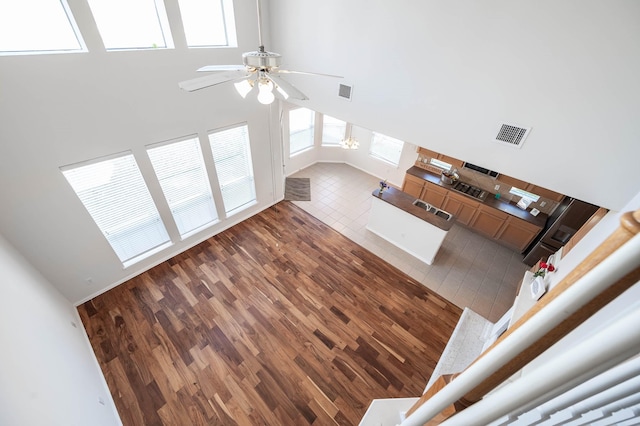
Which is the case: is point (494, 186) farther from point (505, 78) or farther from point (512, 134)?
point (505, 78)

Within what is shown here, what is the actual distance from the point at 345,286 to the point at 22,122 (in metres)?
4.78

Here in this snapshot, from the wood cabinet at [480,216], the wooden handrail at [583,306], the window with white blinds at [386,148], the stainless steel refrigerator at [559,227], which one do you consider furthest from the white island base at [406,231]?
the wooden handrail at [583,306]

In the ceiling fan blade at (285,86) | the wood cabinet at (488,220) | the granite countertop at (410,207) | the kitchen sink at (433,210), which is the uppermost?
the ceiling fan blade at (285,86)

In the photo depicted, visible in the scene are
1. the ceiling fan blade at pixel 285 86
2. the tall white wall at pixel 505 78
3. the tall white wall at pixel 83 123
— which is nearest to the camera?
the ceiling fan blade at pixel 285 86

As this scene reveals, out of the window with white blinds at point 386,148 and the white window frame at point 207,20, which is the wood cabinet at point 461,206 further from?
the white window frame at point 207,20

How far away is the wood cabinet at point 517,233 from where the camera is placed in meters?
5.34

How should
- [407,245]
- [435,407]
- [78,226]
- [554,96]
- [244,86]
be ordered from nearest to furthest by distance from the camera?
[435,407]
[244,86]
[554,96]
[78,226]
[407,245]

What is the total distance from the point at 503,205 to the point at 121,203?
7.50 m

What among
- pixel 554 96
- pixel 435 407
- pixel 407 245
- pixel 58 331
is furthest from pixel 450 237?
pixel 58 331

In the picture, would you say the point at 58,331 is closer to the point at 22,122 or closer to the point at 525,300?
the point at 22,122

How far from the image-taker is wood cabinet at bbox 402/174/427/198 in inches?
258

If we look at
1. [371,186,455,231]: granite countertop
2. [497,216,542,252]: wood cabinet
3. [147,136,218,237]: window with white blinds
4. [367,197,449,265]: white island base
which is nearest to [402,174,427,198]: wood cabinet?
[371,186,455,231]: granite countertop

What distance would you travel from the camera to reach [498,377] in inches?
35.4

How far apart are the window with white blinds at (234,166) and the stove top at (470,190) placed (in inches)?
194
